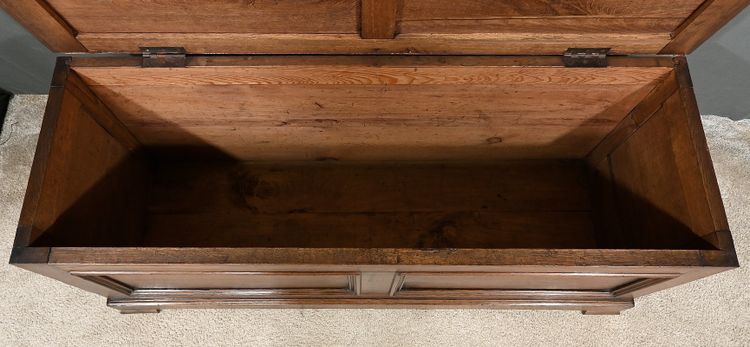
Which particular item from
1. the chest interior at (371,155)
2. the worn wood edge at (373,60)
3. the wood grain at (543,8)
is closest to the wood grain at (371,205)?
the chest interior at (371,155)

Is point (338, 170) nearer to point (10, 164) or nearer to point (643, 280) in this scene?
point (643, 280)

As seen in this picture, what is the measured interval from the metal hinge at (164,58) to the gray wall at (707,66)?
45 centimetres

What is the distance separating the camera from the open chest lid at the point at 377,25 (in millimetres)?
819

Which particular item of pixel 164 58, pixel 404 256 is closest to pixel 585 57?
pixel 404 256

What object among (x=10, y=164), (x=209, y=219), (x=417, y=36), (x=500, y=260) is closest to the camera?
(x=500, y=260)

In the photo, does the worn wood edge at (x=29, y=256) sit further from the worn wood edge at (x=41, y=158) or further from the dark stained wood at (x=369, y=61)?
the dark stained wood at (x=369, y=61)

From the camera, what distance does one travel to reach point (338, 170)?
121 cm

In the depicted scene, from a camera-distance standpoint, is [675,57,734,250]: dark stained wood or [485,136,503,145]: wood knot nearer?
[675,57,734,250]: dark stained wood

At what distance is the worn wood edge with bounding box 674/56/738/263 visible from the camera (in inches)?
30.8

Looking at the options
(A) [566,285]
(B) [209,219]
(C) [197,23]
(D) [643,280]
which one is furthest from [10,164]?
(D) [643,280]

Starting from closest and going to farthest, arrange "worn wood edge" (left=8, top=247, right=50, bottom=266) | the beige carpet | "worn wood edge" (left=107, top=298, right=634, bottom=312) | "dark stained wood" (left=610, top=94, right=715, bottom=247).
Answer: "worn wood edge" (left=8, top=247, right=50, bottom=266) → "dark stained wood" (left=610, top=94, right=715, bottom=247) → "worn wood edge" (left=107, top=298, right=634, bottom=312) → the beige carpet

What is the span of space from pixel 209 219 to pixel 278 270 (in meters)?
0.40

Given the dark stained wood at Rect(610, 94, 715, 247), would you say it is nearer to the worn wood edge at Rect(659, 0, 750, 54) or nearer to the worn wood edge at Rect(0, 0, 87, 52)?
the worn wood edge at Rect(659, 0, 750, 54)

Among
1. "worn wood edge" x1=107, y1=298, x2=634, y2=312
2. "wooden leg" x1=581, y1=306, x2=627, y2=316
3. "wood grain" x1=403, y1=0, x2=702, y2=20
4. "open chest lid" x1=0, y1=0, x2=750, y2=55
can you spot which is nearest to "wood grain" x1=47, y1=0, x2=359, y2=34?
"open chest lid" x1=0, y1=0, x2=750, y2=55
